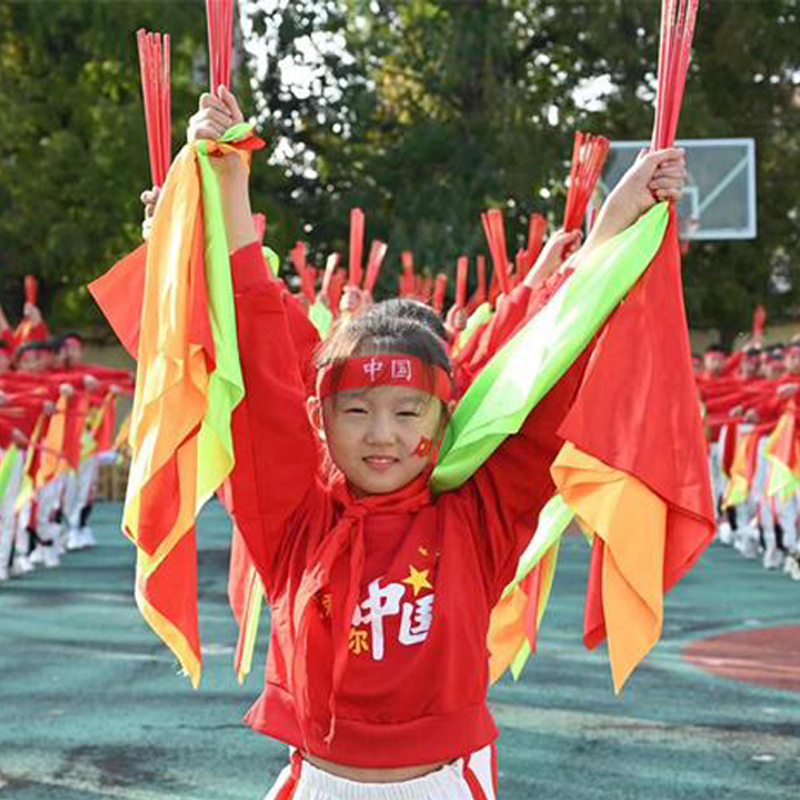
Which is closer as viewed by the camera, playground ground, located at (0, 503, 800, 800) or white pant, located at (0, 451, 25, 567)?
playground ground, located at (0, 503, 800, 800)

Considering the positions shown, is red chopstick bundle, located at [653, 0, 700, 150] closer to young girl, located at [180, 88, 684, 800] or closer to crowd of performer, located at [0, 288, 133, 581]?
young girl, located at [180, 88, 684, 800]

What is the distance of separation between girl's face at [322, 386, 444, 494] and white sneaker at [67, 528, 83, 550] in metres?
10.5

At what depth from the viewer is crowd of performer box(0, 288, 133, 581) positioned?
1059 centimetres

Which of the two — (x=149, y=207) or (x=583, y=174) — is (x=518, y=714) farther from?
(x=149, y=207)

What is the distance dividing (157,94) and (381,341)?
60 cm

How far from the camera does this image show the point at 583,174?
3.67 m

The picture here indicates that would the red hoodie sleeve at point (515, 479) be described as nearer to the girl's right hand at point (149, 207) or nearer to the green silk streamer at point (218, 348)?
the green silk streamer at point (218, 348)

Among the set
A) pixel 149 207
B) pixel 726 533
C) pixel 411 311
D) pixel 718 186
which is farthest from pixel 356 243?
pixel 718 186

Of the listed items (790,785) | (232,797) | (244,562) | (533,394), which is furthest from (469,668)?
(790,785)

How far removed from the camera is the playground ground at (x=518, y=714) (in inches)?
191

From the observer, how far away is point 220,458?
2426 millimetres

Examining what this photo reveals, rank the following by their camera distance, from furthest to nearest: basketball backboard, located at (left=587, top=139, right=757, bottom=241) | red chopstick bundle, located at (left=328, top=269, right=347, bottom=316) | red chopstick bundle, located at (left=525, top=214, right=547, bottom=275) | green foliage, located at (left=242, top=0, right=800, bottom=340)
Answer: green foliage, located at (left=242, top=0, right=800, bottom=340)
basketball backboard, located at (left=587, top=139, right=757, bottom=241)
red chopstick bundle, located at (left=328, top=269, right=347, bottom=316)
red chopstick bundle, located at (left=525, top=214, right=547, bottom=275)

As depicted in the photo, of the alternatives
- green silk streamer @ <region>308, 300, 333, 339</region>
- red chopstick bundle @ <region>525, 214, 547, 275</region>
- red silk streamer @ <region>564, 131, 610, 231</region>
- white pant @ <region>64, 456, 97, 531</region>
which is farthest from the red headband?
white pant @ <region>64, 456, 97, 531</region>

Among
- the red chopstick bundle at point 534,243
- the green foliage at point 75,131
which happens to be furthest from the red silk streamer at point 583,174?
the green foliage at point 75,131
